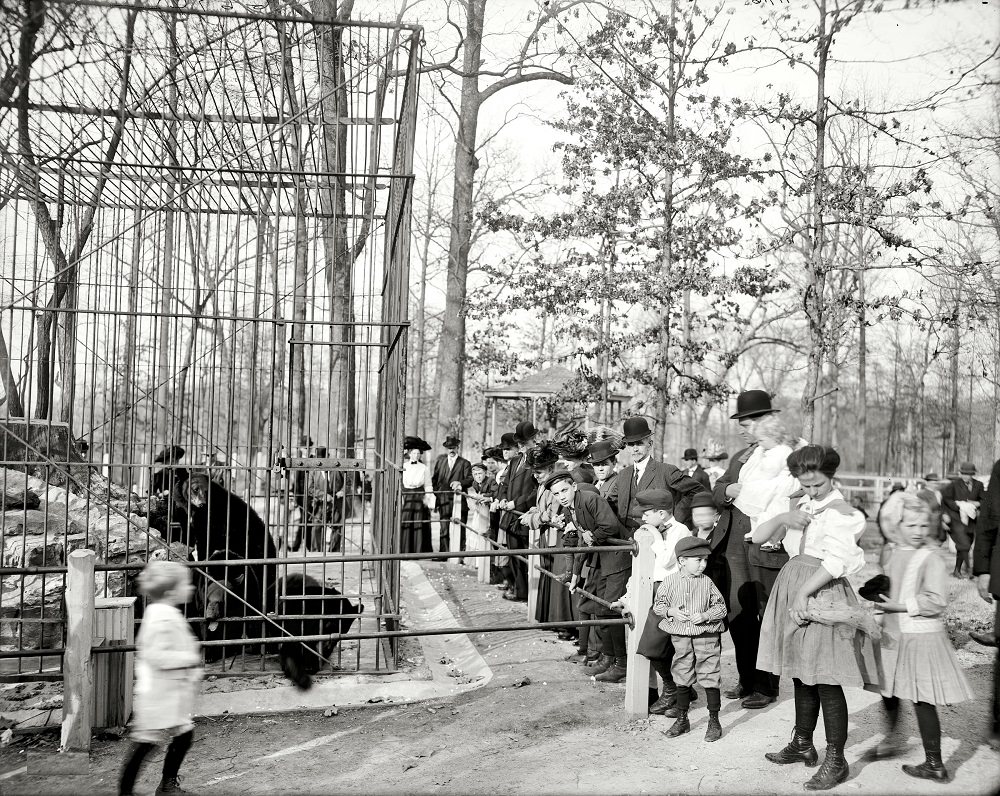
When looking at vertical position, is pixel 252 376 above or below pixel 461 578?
above

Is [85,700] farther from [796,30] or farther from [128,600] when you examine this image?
[796,30]

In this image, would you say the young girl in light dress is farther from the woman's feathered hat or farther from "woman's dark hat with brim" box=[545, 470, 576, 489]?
the woman's feathered hat

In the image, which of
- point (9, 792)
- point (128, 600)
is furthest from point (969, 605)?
point (9, 792)

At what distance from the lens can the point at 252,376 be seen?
8.69 metres

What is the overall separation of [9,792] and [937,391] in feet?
116

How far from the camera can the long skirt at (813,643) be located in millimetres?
4316

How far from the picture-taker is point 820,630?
436 centimetres

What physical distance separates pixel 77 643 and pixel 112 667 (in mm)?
569

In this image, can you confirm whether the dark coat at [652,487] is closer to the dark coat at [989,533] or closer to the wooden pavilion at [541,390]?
the dark coat at [989,533]

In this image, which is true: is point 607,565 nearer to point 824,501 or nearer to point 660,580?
point 660,580

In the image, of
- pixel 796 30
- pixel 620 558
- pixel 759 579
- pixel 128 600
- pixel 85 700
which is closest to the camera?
pixel 85 700

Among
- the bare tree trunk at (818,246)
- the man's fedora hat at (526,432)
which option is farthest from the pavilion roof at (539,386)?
the man's fedora hat at (526,432)

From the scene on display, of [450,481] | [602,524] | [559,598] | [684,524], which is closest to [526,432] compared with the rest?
[559,598]

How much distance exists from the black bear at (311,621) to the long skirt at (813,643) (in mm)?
3114
